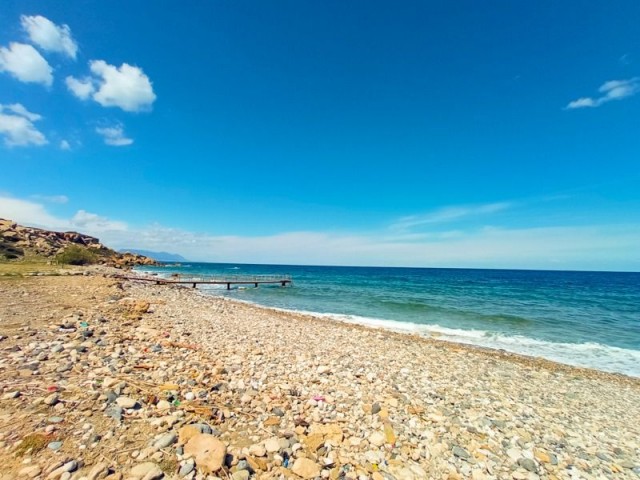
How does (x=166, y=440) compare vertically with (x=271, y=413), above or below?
above

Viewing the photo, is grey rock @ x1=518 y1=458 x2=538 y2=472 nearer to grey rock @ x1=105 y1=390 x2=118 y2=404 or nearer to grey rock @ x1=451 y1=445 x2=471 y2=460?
grey rock @ x1=451 y1=445 x2=471 y2=460

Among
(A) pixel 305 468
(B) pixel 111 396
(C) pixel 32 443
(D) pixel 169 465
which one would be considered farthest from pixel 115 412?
(A) pixel 305 468

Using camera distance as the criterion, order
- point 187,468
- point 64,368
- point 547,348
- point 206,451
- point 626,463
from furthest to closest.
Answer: point 547,348 < point 64,368 < point 626,463 < point 206,451 < point 187,468

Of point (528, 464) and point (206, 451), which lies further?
point (528, 464)

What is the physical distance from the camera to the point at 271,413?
585cm

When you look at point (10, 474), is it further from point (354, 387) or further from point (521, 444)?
point (521, 444)

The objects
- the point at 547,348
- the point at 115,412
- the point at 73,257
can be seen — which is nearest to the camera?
the point at 115,412

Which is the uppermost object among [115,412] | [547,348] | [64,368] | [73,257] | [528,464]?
[73,257]

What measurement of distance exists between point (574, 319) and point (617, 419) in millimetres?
23077

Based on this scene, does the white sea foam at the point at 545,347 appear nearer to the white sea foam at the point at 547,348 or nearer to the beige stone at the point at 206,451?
the white sea foam at the point at 547,348

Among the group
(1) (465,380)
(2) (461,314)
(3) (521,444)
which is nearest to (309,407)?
(3) (521,444)

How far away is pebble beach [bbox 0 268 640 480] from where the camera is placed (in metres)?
4.16

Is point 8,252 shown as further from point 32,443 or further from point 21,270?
point 32,443

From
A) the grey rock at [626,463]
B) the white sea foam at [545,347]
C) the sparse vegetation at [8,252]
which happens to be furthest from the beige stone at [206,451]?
the sparse vegetation at [8,252]
